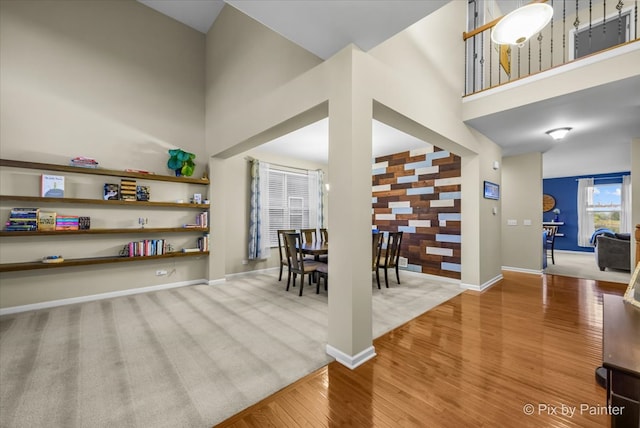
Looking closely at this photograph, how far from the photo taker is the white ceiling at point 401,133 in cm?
181

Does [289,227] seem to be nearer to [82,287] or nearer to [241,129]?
[241,129]

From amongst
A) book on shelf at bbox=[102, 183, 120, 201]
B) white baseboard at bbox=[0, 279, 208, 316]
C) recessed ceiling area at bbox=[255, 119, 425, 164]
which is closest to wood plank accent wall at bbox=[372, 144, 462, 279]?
recessed ceiling area at bbox=[255, 119, 425, 164]

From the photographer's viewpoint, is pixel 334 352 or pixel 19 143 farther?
pixel 19 143

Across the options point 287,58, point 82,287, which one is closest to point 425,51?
point 287,58

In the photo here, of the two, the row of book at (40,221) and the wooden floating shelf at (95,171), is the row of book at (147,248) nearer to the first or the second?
the row of book at (40,221)

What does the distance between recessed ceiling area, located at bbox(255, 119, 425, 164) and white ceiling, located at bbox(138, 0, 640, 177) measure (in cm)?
2

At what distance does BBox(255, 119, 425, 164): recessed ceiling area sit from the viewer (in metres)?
4.15

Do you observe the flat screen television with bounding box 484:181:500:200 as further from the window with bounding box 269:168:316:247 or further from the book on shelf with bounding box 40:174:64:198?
the book on shelf with bounding box 40:174:64:198

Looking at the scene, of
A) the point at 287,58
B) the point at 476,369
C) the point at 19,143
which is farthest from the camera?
the point at 19,143

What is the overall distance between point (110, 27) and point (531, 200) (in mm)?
8284

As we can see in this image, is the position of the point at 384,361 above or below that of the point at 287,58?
below

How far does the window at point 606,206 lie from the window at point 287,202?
9571mm

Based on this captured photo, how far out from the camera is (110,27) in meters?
3.94

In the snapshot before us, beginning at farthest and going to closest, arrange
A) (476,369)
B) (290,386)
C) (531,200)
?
(531,200) → (476,369) → (290,386)
